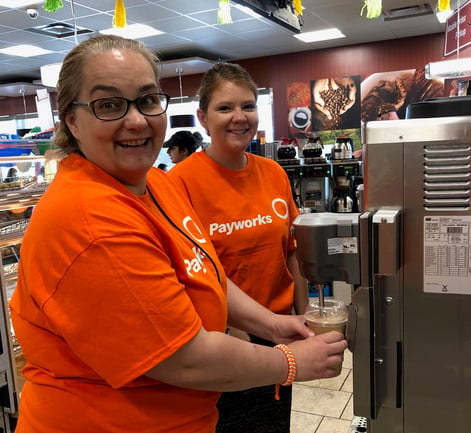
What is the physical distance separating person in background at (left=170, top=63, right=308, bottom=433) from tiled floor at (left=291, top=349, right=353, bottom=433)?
45.5 inches

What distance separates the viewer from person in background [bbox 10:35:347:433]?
93cm

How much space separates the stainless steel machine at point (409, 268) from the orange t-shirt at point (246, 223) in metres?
0.65

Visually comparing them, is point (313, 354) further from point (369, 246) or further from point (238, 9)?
point (238, 9)

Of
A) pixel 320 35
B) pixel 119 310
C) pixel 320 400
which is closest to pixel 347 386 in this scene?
pixel 320 400

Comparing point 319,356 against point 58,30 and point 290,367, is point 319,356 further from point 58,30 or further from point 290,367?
point 58,30

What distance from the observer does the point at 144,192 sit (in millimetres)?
1226

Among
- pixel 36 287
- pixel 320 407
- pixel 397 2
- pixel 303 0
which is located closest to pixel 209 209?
pixel 36 287

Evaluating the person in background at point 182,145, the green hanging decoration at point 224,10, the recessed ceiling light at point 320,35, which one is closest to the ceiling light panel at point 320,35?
the recessed ceiling light at point 320,35

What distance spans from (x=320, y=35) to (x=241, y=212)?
7.26m

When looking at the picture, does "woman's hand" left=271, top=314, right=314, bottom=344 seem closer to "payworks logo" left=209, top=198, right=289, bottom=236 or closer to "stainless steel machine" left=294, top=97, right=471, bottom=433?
"stainless steel machine" left=294, top=97, right=471, bottom=433

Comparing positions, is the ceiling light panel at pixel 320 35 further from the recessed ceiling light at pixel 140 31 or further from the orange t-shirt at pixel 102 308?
the orange t-shirt at pixel 102 308

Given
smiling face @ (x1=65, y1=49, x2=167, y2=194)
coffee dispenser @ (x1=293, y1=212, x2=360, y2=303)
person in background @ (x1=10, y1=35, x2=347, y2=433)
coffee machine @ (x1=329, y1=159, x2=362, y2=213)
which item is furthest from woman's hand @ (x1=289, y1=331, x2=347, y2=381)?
coffee machine @ (x1=329, y1=159, x2=362, y2=213)

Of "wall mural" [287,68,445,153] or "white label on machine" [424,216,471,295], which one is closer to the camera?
"white label on machine" [424,216,471,295]

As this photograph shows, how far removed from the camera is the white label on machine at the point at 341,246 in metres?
1.13
